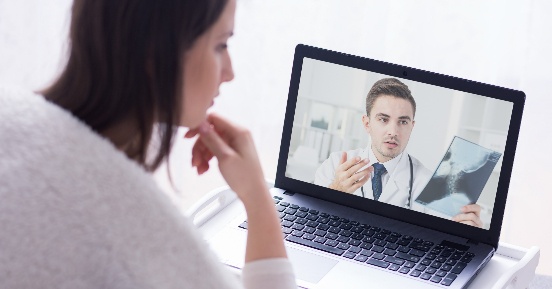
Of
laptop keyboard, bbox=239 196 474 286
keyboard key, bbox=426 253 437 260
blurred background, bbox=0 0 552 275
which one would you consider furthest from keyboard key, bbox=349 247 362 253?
blurred background, bbox=0 0 552 275

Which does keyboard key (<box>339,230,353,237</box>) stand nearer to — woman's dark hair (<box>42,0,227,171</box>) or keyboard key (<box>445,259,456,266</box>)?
keyboard key (<box>445,259,456,266</box>)

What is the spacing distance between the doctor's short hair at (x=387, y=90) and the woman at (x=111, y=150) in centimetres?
48

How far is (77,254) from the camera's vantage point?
713mm

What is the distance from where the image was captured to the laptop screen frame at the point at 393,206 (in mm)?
1272

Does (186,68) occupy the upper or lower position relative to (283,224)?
upper

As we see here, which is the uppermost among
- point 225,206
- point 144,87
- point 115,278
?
point 144,87

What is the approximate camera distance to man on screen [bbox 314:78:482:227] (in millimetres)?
1342

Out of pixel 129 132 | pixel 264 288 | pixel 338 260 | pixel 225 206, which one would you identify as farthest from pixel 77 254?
pixel 225 206

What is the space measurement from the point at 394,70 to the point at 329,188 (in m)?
0.23

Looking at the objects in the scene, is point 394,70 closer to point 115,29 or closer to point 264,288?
point 264,288

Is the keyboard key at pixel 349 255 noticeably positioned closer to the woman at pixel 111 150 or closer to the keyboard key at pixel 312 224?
the keyboard key at pixel 312 224

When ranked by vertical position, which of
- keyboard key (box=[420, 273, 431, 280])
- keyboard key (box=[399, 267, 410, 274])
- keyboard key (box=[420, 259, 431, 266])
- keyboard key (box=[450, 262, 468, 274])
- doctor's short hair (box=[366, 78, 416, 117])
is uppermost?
doctor's short hair (box=[366, 78, 416, 117])

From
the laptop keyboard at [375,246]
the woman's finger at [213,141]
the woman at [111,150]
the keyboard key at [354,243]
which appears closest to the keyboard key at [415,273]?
the laptop keyboard at [375,246]

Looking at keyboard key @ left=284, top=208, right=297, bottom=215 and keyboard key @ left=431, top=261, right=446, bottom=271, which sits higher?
keyboard key @ left=431, top=261, right=446, bottom=271
